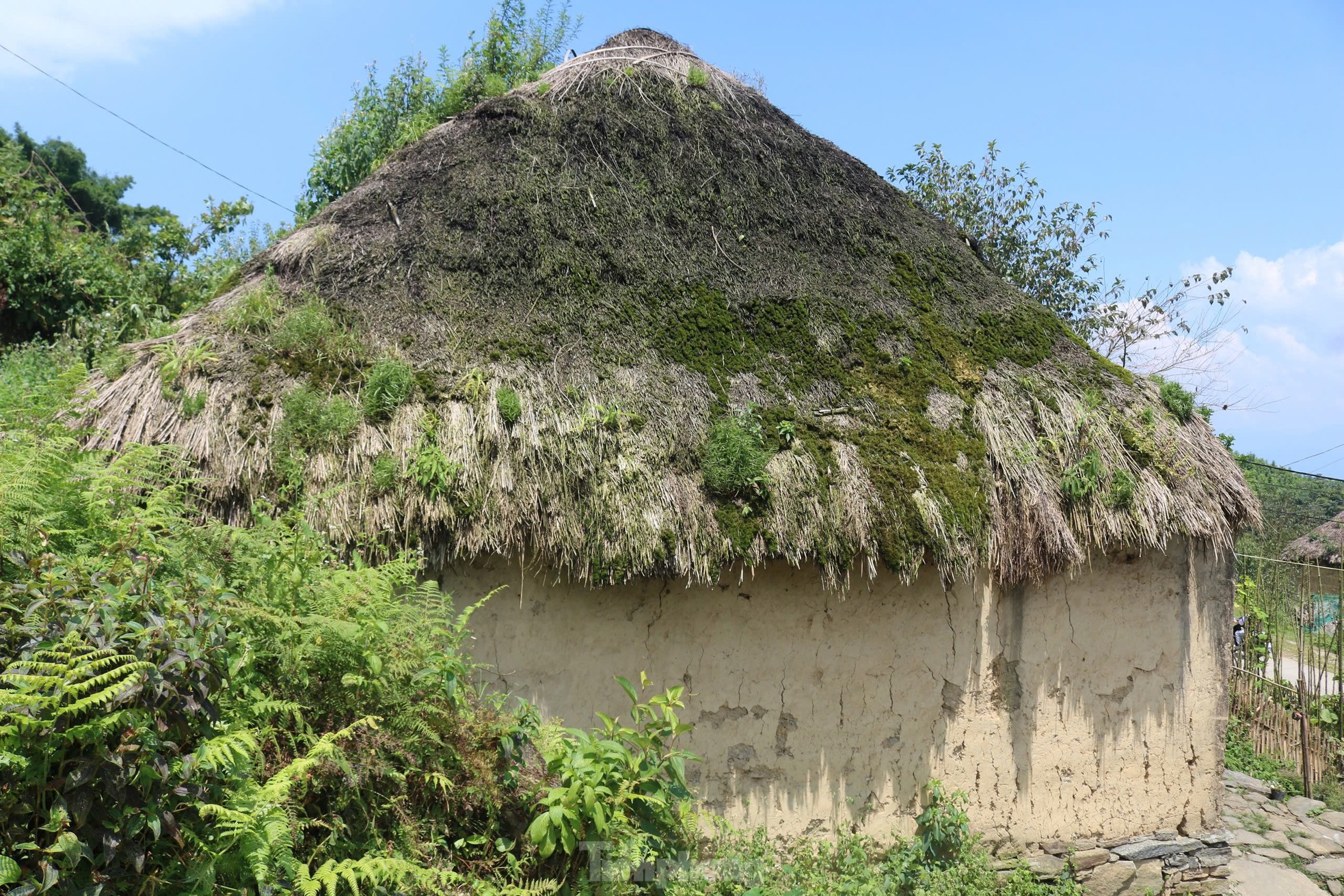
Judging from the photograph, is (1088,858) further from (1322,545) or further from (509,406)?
(1322,545)

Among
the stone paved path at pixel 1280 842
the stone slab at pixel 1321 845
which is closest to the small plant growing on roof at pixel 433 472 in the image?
the stone paved path at pixel 1280 842

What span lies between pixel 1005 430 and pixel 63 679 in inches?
193

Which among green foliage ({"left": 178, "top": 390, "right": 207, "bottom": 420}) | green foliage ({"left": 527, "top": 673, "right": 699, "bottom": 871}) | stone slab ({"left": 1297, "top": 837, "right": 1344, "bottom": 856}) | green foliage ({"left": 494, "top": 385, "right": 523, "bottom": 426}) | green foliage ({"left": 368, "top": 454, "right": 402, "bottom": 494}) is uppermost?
green foliage ({"left": 494, "top": 385, "right": 523, "bottom": 426})

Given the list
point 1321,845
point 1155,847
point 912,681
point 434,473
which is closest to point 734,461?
point 434,473

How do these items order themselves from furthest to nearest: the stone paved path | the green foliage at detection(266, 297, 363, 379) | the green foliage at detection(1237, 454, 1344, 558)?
the green foliage at detection(1237, 454, 1344, 558) < the stone paved path < the green foliage at detection(266, 297, 363, 379)

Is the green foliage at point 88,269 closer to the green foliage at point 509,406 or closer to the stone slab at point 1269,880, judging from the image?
the green foliage at point 509,406

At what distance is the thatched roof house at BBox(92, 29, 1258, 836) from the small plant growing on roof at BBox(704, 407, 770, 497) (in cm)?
2

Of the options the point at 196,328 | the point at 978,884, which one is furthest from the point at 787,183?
the point at 978,884

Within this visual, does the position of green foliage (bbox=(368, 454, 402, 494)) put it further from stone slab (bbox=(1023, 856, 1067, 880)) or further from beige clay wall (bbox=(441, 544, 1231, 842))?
stone slab (bbox=(1023, 856, 1067, 880))

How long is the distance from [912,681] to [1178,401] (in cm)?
278

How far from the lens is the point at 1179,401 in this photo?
19.7ft

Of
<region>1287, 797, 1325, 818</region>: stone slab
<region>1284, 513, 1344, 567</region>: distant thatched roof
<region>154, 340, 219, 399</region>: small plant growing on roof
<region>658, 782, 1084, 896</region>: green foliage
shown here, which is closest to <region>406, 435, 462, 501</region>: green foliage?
<region>154, 340, 219, 399</region>: small plant growing on roof

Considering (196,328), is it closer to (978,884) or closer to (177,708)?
(177,708)

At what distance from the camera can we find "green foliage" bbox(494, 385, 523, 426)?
4707 millimetres
